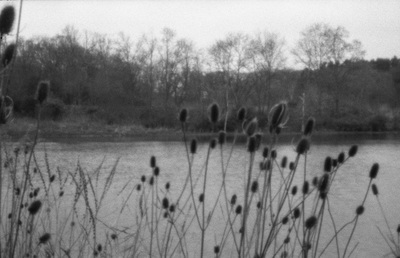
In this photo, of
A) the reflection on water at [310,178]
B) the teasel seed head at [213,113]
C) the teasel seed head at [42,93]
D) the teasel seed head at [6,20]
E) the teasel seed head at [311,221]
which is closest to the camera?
the teasel seed head at [6,20]

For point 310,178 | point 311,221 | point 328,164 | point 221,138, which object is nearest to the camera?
point 311,221

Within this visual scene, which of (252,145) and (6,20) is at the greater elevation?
(6,20)

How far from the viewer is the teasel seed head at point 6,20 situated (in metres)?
1.56

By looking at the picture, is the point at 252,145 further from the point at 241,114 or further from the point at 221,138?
the point at 221,138

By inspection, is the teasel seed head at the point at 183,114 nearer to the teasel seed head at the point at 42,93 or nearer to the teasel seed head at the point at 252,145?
the teasel seed head at the point at 252,145

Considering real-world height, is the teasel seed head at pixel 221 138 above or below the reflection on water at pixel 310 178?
above

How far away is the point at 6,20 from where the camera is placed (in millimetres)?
1576

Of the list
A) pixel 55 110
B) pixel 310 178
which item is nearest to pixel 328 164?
pixel 310 178

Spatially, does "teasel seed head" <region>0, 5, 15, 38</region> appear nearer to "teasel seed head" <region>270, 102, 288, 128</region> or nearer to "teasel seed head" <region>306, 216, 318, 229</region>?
"teasel seed head" <region>270, 102, 288, 128</region>

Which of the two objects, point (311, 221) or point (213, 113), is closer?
point (311, 221)

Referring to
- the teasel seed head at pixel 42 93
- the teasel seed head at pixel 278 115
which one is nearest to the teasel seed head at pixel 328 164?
the teasel seed head at pixel 278 115

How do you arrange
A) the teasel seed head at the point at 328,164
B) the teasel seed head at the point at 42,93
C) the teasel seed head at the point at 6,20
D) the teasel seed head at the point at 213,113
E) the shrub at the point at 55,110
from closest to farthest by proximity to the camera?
the teasel seed head at the point at 6,20, the teasel seed head at the point at 42,93, the teasel seed head at the point at 213,113, the teasel seed head at the point at 328,164, the shrub at the point at 55,110

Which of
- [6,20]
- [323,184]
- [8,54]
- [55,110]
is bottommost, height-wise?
[323,184]

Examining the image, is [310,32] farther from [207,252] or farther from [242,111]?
[242,111]
